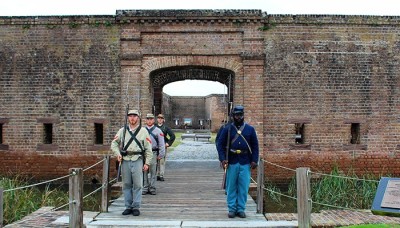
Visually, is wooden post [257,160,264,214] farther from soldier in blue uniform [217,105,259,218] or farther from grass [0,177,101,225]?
grass [0,177,101,225]

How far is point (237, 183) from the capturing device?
7.73 m

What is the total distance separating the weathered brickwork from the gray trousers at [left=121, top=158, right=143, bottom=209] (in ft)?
19.8

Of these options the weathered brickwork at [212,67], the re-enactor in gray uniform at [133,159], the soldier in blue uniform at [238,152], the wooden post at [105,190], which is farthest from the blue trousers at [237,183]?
the weathered brickwork at [212,67]

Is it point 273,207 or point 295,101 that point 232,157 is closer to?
point 273,207

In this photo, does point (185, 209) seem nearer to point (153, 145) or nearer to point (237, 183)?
point (237, 183)

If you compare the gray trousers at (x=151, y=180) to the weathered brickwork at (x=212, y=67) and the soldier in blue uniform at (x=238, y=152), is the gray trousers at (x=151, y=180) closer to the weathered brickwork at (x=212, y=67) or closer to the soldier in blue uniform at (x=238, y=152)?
the soldier in blue uniform at (x=238, y=152)

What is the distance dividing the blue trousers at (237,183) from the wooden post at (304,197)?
1.02 metres

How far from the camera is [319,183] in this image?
515 inches

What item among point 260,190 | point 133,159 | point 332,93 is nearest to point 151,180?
point 133,159

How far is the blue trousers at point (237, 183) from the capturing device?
7.64m

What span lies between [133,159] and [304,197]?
9.38ft

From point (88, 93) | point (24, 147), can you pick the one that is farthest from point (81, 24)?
point (24, 147)

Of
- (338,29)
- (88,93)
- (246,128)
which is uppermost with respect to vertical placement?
(338,29)

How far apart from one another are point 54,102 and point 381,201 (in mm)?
10515
